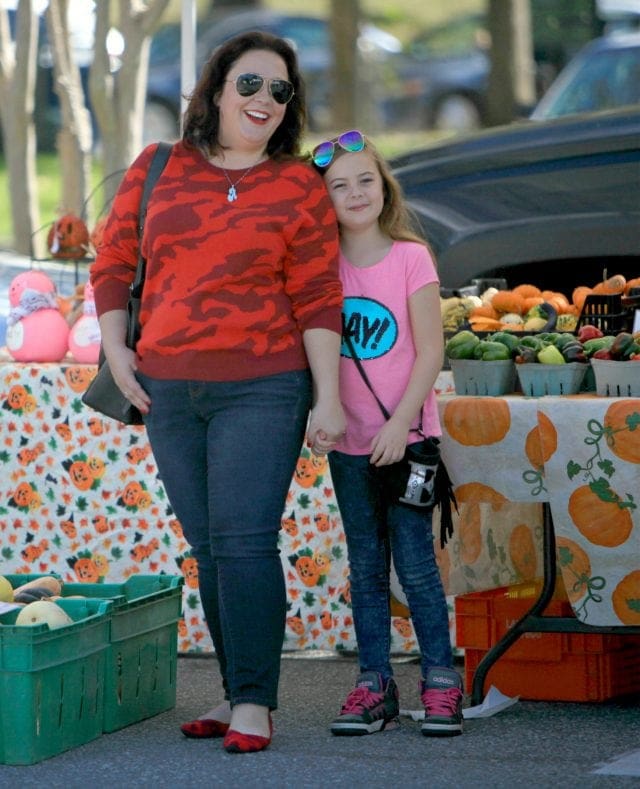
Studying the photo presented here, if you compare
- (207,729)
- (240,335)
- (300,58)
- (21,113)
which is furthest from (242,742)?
(300,58)

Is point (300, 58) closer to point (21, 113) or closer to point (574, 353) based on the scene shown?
point (21, 113)

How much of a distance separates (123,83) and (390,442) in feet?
14.9

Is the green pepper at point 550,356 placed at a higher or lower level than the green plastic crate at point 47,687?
higher

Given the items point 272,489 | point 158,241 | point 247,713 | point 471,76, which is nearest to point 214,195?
point 158,241

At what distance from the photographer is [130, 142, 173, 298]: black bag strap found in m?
4.16

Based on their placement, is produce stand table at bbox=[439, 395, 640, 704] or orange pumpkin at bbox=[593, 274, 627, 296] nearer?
produce stand table at bbox=[439, 395, 640, 704]

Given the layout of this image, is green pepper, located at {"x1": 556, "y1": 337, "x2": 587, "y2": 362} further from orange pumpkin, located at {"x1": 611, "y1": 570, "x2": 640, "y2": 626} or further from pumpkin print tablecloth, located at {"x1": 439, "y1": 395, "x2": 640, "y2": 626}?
orange pumpkin, located at {"x1": 611, "y1": 570, "x2": 640, "y2": 626}

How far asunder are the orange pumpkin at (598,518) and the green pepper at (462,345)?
503mm

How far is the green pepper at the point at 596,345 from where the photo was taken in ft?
15.1

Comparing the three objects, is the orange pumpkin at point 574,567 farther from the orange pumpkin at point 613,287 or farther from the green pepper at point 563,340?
the orange pumpkin at point 613,287

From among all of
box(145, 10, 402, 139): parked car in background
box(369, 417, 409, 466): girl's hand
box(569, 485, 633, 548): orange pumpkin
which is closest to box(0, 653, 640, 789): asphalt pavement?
box(569, 485, 633, 548): orange pumpkin

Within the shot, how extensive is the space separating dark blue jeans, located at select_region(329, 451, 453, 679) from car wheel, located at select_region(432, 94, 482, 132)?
1781cm

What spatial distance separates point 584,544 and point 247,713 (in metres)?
1.00

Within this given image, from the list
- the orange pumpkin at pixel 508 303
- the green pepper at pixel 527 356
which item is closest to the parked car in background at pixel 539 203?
the orange pumpkin at pixel 508 303
